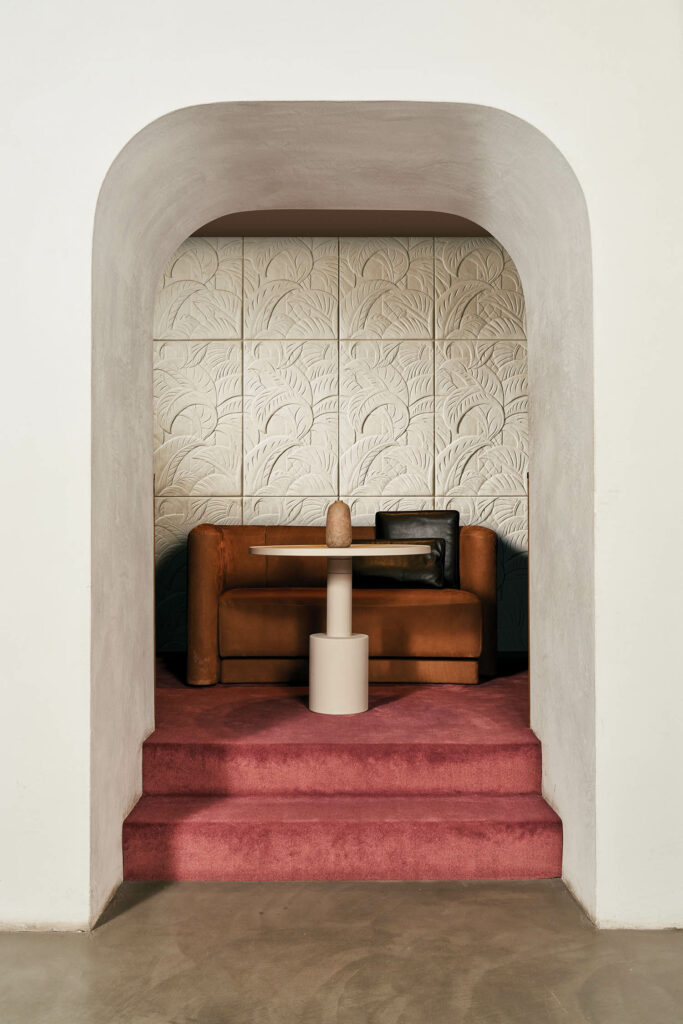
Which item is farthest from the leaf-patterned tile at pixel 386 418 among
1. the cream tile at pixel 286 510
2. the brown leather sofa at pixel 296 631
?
the brown leather sofa at pixel 296 631

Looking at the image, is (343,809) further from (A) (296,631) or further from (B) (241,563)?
(B) (241,563)

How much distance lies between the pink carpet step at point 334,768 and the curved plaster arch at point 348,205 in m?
0.11

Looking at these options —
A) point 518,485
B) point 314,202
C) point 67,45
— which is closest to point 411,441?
point 518,485

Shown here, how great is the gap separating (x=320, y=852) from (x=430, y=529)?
2.41m

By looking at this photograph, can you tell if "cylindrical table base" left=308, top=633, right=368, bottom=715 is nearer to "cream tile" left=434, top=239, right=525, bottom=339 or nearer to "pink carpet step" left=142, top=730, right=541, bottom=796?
Result: "pink carpet step" left=142, top=730, right=541, bottom=796

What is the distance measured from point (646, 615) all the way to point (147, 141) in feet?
6.42

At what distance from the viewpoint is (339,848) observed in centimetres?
262

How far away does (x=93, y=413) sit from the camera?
2.30 meters

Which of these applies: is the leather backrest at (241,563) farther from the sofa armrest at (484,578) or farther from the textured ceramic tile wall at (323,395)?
the sofa armrest at (484,578)

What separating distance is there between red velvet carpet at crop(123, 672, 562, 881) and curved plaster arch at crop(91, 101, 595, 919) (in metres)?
0.11

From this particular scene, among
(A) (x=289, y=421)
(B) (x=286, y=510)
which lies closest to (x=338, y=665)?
(B) (x=286, y=510)

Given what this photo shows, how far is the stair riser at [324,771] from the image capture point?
286cm

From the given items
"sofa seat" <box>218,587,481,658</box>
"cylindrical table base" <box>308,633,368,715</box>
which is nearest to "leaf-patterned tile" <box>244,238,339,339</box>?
"sofa seat" <box>218,587,481,658</box>

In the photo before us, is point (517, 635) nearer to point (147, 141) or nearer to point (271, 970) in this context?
point (271, 970)
